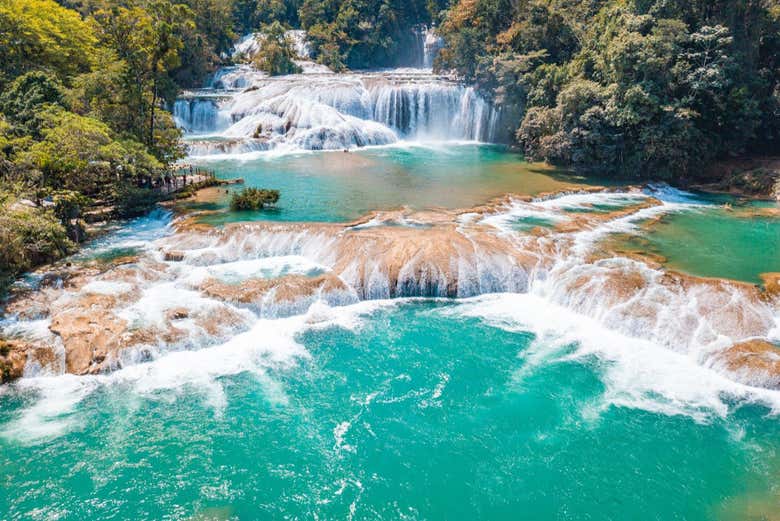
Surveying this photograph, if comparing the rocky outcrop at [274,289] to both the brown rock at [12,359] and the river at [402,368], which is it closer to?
the river at [402,368]

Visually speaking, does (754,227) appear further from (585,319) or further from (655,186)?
(585,319)

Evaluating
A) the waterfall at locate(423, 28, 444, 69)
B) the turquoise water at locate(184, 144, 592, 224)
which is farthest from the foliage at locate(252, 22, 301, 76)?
the turquoise water at locate(184, 144, 592, 224)

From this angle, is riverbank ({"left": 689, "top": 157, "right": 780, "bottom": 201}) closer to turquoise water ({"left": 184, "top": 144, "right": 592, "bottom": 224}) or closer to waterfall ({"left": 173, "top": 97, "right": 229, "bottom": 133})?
turquoise water ({"left": 184, "top": 144, "right": 592, "bottom": 224})

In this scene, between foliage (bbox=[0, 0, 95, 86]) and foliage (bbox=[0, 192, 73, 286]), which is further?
foliage (bbox=[0, 0, 95, 86])

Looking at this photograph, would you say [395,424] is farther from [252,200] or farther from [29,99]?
[29,99]

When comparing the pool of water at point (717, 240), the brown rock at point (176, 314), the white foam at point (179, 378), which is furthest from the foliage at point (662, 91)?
the brown rock at point (176, 314)
